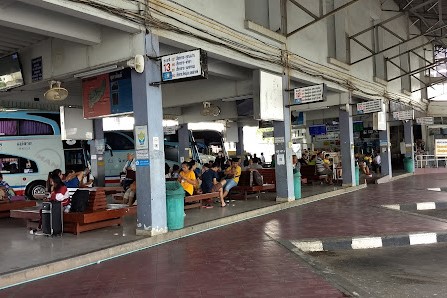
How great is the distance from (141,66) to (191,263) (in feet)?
12.6

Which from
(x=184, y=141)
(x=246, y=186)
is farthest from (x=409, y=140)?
(x=246, y=186)

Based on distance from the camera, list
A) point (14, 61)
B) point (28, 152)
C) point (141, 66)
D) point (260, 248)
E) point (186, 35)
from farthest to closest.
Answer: point (28, 152), point (14, 61), point (186, 35), point (141, 66), point (260, 248)

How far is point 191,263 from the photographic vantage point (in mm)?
6566

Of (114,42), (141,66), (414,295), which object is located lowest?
(414,295)

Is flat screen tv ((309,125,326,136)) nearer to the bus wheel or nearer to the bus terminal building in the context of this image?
the bus terminal building

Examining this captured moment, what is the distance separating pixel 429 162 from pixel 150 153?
965 inches

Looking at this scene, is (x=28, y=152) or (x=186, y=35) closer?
(x=186, y=35)

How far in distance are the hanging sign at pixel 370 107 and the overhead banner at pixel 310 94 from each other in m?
5.44

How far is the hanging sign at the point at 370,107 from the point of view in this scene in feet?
54.8

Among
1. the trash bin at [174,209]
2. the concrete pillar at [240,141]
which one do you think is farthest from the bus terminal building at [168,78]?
the concrete pillar at [240,141]

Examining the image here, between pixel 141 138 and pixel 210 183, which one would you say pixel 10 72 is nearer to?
pixel 141 138

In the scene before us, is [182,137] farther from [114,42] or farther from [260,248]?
[260,248]

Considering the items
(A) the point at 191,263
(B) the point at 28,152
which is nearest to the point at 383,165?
(B) the point at 28,152

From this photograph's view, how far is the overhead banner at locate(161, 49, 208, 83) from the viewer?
7.68 metres
